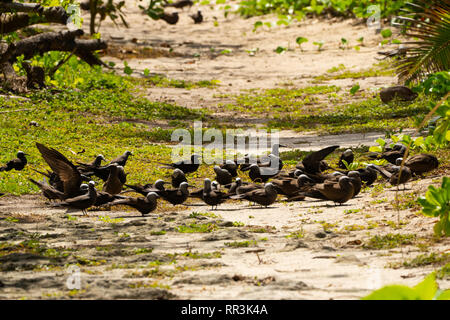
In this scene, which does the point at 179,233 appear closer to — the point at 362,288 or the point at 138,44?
the point at 362,288

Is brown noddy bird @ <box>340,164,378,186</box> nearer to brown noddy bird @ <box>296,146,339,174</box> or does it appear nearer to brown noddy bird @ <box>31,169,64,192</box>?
brown noddy bird @ <box>296,146,339,174</box>

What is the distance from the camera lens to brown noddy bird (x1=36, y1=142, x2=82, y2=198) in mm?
7445

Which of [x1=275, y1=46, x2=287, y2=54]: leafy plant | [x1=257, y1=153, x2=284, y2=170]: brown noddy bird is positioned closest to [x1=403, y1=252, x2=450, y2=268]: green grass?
[x1=257, y1=153, x2=284, y2=170]: brown noddy bird

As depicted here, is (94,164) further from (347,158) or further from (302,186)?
(347,158)

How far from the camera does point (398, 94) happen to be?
45.3 feet

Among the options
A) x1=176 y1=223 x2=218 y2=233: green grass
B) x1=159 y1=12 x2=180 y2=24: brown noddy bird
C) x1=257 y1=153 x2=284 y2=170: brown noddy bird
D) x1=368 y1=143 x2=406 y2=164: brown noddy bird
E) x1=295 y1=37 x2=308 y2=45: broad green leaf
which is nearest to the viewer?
x1=176 y1=223 x2=218 y2=233: green grass

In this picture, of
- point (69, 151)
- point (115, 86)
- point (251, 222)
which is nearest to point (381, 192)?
point (251, 222)

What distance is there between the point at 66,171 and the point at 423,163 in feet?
12.1

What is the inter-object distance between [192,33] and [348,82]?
31.6ft

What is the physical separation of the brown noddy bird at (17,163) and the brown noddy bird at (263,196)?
2.79 meters

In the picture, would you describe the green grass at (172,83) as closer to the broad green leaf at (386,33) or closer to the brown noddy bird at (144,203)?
the broad green leaf at (386,33)

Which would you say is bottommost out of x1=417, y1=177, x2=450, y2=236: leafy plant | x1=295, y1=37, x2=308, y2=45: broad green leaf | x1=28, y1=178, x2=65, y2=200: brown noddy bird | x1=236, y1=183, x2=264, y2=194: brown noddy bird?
x1=295, y1=37, x2=308, y2=45: broad green leaf

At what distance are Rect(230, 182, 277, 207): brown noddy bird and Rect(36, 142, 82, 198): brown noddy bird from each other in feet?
5.20

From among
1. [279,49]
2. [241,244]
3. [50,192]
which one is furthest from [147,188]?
[279,49]
